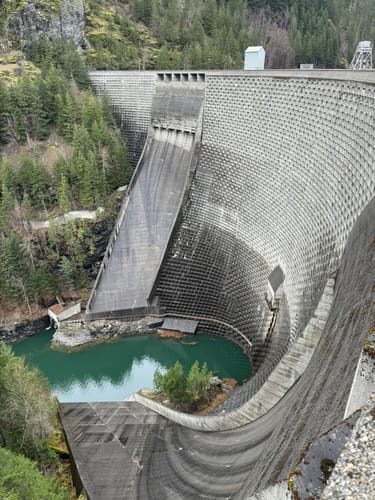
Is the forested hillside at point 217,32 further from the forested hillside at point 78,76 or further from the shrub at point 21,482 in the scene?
the shrub at point 21,482

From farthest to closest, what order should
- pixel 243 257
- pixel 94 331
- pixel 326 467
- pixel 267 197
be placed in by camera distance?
pixel 94 331 → pixel 243 257 → pixel 267 197 → pixel 326 467

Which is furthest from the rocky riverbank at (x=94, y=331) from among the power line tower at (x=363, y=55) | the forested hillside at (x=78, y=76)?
the power line tower at (x=363, y=55)

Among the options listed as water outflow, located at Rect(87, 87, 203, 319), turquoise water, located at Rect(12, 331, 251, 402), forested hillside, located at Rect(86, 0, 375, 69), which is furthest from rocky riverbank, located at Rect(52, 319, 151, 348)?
forested hillside, located at Rect(86, 0, 375, 69)

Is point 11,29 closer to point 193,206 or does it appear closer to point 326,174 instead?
point 193,206

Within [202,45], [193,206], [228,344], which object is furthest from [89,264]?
[202,45]

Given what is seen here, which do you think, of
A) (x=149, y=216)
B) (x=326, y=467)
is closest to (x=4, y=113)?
(x=149, y=216)

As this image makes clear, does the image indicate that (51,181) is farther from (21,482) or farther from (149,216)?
(21,482)
